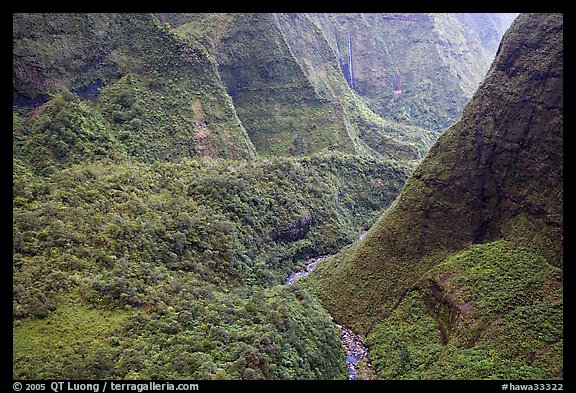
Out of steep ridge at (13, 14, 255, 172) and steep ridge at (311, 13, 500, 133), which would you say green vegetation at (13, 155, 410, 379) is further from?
steep ridge at (311, 13, 500, 133)

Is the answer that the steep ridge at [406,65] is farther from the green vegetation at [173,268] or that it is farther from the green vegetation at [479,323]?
the green vegetation at [479,323]

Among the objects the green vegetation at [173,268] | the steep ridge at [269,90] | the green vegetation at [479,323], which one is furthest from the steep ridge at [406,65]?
the green vegetation at [479,323]

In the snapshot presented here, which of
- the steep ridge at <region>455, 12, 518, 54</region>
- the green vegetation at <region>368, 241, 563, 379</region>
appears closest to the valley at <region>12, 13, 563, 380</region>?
the green vegetation at <region>368, 241, 563, 379</region>

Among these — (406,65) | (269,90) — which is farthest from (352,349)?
(406,65)

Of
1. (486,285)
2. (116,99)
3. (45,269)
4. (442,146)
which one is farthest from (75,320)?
(116,99)

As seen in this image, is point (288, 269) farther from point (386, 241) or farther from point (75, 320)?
point (75, 320)
